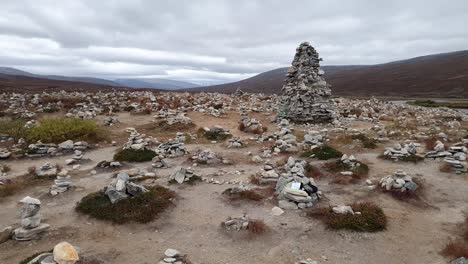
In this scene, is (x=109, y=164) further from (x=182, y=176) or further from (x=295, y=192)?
(x=295, y=192)

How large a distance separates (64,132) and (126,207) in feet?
40.7

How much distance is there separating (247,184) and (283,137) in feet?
26.2

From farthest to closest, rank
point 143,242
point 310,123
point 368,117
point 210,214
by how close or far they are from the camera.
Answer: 1. point 368,117
2. point 310,123
3. point 210,214
4. point 143,242

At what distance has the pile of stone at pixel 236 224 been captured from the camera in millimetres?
10633


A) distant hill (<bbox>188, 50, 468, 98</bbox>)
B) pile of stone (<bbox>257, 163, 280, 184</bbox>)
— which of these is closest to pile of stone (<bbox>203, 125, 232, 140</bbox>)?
pile of stone (<bbox>257, 163, 280, 184</bbox>)

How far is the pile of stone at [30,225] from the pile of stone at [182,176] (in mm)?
Answer: 5199

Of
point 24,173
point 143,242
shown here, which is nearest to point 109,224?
point 143,242

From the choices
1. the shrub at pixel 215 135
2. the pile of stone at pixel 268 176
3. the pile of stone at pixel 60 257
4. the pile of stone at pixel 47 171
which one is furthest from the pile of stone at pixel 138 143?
the pile of stone at pixel 60 257

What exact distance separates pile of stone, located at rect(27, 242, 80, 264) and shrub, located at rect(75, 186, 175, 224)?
272 centimetres

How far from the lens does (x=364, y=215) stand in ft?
36.1

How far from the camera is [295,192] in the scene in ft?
40.2

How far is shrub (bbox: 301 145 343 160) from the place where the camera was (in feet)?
57.3

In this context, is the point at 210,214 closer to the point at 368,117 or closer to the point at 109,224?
the point at 109,224

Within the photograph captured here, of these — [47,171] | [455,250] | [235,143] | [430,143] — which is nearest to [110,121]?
[235,143]
